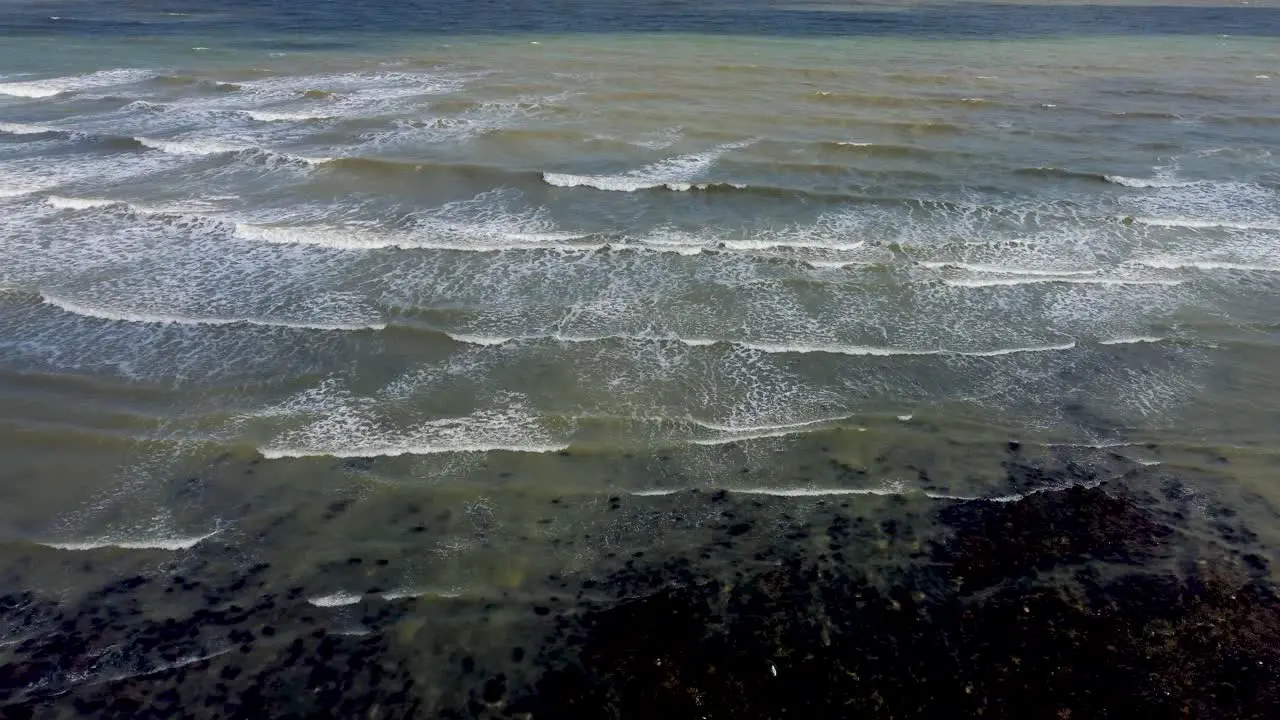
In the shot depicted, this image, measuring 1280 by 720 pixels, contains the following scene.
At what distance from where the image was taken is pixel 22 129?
18766mm

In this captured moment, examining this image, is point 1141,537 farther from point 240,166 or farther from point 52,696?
point 240,166

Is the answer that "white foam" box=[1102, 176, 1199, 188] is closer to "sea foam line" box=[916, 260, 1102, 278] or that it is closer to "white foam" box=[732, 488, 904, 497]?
"sea foam line" box=[916, 260, 1102, 278]

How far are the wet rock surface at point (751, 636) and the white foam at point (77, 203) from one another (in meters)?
10.1

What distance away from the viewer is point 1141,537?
272 inches

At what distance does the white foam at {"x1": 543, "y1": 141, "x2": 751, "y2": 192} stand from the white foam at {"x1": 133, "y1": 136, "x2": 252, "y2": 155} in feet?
23.1

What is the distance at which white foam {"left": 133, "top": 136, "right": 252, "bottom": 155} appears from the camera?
17250 millimetres

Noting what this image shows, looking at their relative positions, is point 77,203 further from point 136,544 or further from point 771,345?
point 771,345

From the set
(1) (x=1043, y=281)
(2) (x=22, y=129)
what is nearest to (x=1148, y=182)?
(1) (x=1043, y=281)

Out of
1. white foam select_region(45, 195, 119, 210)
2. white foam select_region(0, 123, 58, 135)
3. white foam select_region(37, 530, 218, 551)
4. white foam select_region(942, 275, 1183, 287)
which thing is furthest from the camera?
white foam select_region(0, 123, 58, 135)

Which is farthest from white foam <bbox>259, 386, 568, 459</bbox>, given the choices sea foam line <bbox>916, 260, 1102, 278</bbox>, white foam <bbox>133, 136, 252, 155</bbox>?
white foam <bbox>133, 136, 252, 155</bbox>

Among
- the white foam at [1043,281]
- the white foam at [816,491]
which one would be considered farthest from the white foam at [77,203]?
the white foam at [1043,281]

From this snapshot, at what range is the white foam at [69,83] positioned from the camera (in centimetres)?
2256

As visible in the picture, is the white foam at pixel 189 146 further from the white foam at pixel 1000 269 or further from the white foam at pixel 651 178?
the white foam at pixel 1000 269

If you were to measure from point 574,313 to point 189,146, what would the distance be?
458 inches
